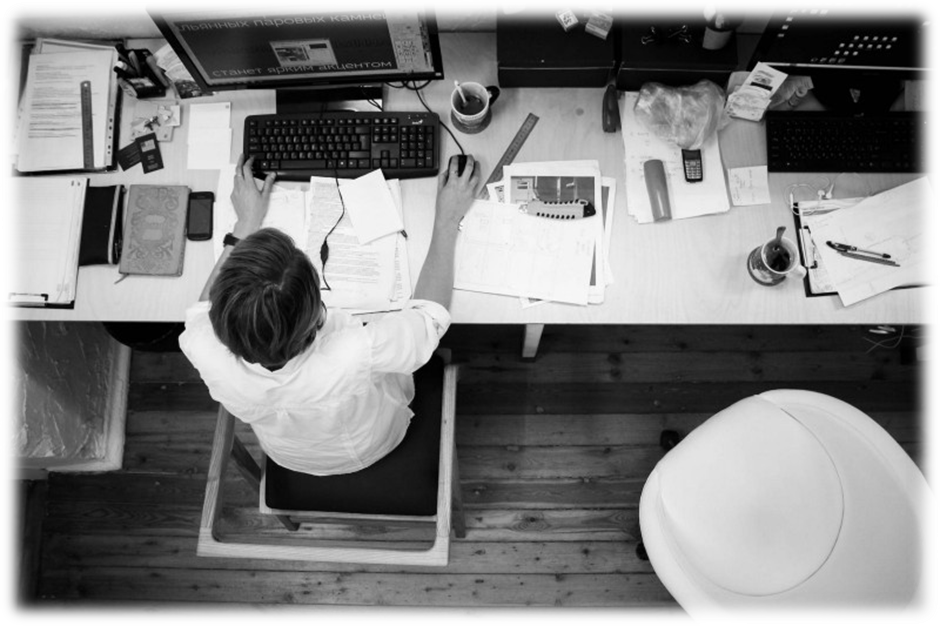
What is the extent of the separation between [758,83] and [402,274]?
937 millimetres

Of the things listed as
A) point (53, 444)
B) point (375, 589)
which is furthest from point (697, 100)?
point (53, 444)

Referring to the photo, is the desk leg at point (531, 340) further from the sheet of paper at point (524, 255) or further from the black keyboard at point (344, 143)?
the black keyboard at point (344, 143)

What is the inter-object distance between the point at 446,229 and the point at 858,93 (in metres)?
1.05

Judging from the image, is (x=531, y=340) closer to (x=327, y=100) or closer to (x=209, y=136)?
(x=327, y=100)

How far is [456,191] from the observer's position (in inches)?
57.4

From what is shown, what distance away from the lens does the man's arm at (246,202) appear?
4.78 ft

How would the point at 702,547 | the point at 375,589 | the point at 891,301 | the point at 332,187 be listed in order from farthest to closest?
1. the point at 375,589
2. the point at 332,187
3. the point at 891,301
4. the point at 702,547

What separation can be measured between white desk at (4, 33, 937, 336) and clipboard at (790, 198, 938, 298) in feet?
0.05

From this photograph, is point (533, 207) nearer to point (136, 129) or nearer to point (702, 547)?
point (702, 547)

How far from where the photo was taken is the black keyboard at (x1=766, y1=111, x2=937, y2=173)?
1.45m

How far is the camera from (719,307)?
1.42 meters

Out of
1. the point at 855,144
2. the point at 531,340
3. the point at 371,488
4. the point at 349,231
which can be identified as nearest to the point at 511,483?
the point at 531,340

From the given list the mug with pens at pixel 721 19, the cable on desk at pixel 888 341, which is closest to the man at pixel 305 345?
the mug with pens at pixel 721 19

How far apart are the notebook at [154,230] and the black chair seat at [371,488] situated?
0.54m
